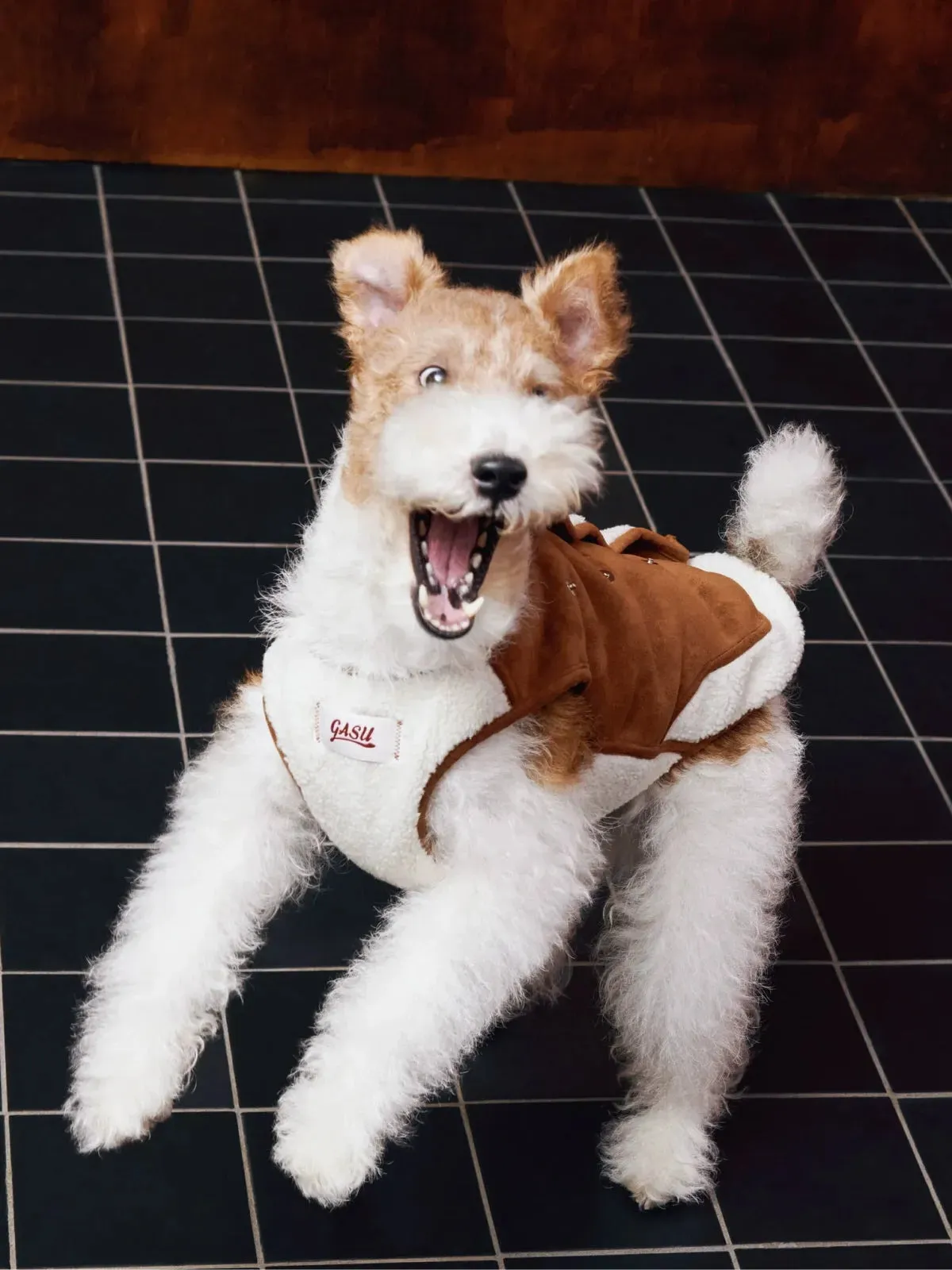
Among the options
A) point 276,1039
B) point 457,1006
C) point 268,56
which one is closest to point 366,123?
point 268,56

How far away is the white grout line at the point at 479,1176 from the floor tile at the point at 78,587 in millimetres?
1166

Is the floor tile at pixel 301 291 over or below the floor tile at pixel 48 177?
over

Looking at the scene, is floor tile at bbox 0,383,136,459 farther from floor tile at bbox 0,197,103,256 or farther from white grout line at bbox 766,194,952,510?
white grout line at bbox 766,194,952,510

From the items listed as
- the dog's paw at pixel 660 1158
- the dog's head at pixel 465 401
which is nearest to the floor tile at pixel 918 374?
the dog's paw at pixel 660 1158

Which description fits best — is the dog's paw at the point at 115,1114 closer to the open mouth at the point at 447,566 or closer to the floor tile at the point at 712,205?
the open mouth at the point at 447,566

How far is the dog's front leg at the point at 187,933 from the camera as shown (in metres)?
2.25

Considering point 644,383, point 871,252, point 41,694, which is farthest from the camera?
point 871,252

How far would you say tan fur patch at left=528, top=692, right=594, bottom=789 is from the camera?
2236 millimetres

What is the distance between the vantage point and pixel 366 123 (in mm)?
4852

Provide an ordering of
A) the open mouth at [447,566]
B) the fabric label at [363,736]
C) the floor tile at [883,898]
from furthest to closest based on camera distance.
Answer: the floor tile at [883,898] < the fabric label at [363,736] < the open mouth at [447,566]

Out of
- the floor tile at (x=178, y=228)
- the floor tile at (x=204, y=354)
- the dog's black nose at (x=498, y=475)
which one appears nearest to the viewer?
the dog's black nose at (x=498, y=475)

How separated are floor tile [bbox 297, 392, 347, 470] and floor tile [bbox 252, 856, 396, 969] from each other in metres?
1.16

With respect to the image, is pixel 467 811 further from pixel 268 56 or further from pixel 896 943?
pixel 268 56

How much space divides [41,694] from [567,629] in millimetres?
1366
